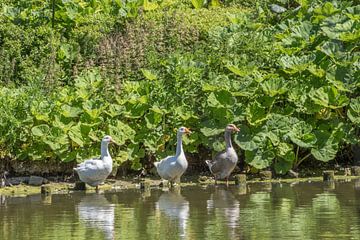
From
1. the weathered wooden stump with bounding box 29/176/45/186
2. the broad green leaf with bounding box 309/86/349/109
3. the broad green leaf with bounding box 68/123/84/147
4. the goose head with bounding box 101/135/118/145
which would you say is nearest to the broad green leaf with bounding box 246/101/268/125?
the broad green leaf with bounding box 309/86/349/109

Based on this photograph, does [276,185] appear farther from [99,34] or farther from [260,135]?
[99,34]

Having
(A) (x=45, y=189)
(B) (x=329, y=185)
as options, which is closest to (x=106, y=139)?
(A) (x=45, y=189)

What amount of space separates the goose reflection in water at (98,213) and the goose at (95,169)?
55cm

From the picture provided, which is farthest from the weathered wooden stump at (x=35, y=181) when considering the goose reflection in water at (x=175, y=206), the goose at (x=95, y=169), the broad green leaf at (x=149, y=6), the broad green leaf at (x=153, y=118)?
the broad green leaf at (x=149, y=6)

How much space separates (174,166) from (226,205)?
2.84 meters

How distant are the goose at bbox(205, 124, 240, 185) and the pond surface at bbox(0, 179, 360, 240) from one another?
44 cm

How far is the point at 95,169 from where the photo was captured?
19.4 m

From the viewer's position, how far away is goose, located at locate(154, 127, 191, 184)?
1964 centimetres

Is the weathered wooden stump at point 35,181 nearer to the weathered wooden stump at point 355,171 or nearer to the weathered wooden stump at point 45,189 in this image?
the weathered wooden stump at point 45,189

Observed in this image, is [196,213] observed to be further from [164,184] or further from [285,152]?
[285,152]

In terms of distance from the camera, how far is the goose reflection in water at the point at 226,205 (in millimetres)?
15109

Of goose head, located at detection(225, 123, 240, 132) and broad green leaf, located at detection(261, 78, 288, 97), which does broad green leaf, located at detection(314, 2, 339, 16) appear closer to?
broad green leaf, located at detection(261, 78, 288, 97)

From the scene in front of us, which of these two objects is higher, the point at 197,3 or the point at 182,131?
the point at 197,3

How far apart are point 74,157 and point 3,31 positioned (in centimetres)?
505
